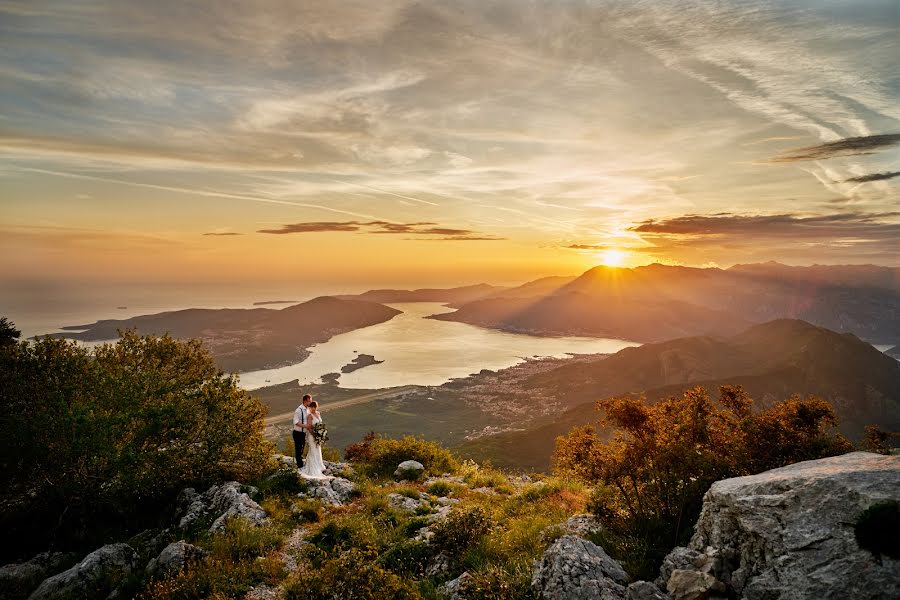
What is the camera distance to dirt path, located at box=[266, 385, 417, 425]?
14438cm

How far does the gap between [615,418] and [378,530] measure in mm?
8685

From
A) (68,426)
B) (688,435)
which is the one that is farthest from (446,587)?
(68,426)

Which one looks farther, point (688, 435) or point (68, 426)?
point (68, 426)

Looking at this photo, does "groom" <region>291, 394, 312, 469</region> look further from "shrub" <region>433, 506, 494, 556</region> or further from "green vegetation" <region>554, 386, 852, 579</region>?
"green vegetation" <region>554, 386, 852, 579</region>

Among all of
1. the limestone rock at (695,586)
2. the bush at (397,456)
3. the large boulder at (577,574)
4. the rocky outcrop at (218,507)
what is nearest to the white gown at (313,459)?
the rocky outcrop at (218,507)

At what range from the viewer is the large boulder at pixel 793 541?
658cm

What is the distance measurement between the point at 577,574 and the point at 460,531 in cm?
419

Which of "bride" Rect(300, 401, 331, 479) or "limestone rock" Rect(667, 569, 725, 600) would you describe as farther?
"bride" Rect(300, 401, 331, 479)

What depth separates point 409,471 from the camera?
21859mm

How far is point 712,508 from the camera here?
30.0ft

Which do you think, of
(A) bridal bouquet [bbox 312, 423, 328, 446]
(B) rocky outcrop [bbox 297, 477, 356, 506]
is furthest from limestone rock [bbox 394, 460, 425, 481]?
(A) bridal bouquet [bbox 312, 423, 328, 446]

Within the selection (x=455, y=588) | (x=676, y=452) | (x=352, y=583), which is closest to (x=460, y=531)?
(x=455, y=588)

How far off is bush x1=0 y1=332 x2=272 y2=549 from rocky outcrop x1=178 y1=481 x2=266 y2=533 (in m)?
1.23

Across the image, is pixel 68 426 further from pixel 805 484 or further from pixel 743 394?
pixel 743 394
